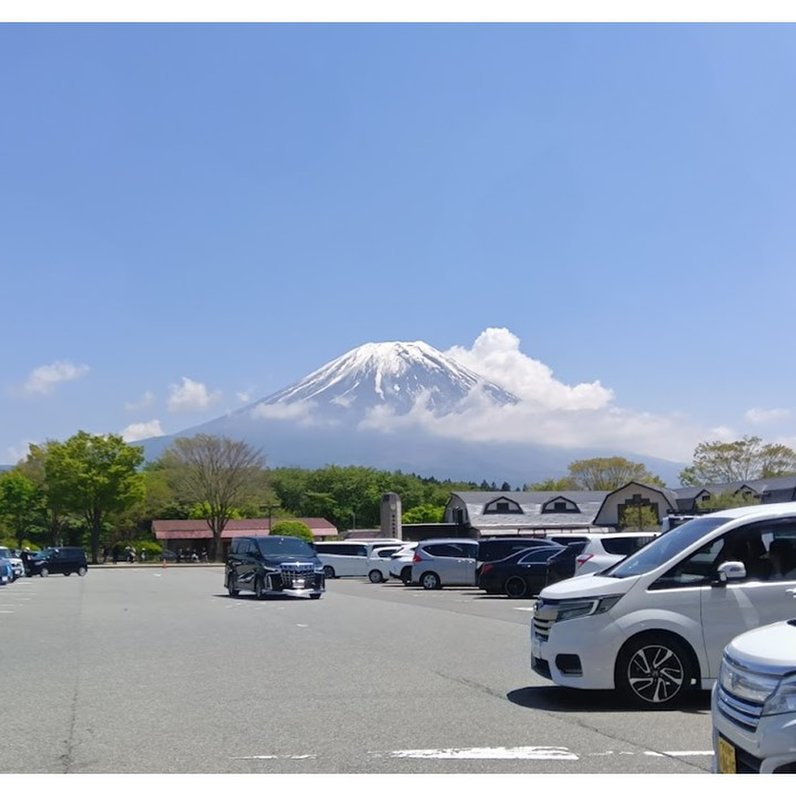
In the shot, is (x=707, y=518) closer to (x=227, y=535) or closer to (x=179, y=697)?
(x=179, y=697)

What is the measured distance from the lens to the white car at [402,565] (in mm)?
38781

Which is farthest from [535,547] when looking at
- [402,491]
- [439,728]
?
[402,491]

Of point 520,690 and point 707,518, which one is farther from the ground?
point 707,518

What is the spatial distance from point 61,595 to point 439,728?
2580 centimetres

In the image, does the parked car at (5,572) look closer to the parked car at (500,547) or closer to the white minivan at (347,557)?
the white minivan at (347,557)

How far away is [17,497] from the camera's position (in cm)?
8194

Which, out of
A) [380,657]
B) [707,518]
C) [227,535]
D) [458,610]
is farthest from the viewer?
[227,535]

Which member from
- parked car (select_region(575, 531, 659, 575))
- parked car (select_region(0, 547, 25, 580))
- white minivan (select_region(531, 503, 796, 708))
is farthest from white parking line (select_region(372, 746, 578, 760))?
parked car (select_region(0, 547, 25, 580))

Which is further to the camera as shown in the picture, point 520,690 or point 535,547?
point 535,547

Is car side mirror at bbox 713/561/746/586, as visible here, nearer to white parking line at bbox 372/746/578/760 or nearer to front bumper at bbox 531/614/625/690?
front bumper at bbox 531/614/625/690

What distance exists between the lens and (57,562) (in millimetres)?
53656

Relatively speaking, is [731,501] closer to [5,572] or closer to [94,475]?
[5,572]

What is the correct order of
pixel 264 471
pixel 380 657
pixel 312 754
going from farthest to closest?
pixel 264 471 < pixel 380 657 < pixel 312 754

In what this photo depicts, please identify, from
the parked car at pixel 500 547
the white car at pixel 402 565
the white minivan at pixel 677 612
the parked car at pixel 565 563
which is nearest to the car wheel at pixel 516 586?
the parked car at pixel 500 547
